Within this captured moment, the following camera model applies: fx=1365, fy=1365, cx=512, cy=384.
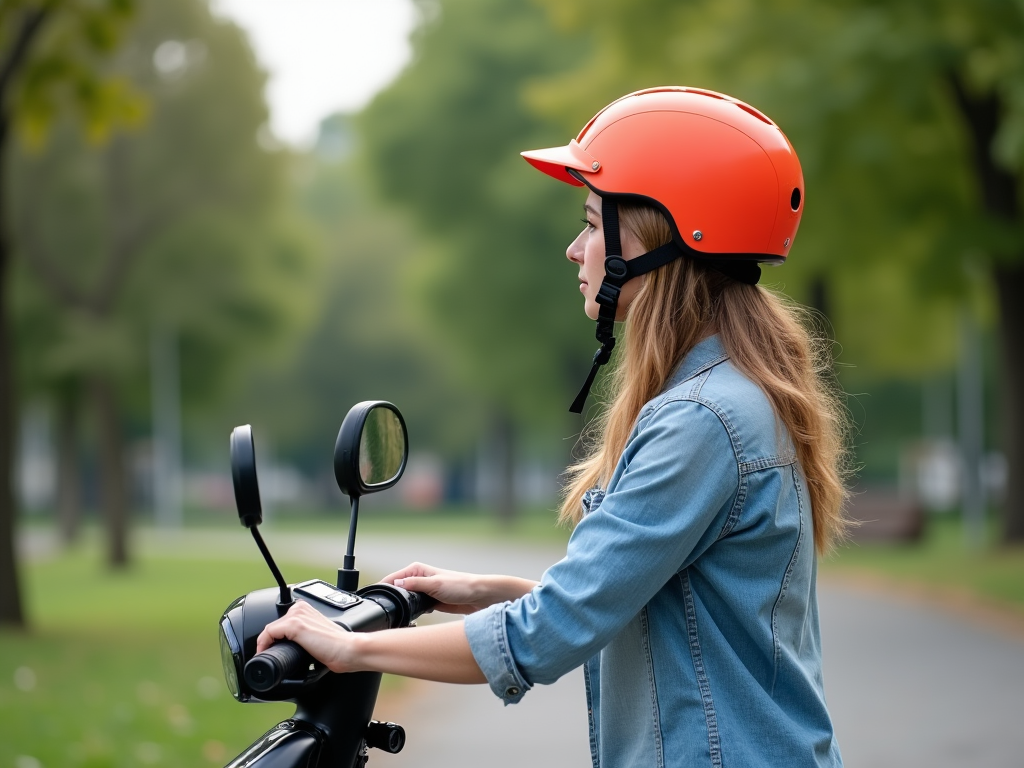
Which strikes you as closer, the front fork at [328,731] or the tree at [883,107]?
the front fork at [328,731]

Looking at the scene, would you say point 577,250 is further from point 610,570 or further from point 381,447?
point 610,570

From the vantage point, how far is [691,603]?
219 cm

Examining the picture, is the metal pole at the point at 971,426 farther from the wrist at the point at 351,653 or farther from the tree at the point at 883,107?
the wrist at the point at 351,653

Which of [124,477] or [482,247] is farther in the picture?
[482,247]

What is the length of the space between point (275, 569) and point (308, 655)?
0.15m

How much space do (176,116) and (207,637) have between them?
45.3ft

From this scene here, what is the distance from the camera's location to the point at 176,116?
23.9m

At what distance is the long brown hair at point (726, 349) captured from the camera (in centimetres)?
234

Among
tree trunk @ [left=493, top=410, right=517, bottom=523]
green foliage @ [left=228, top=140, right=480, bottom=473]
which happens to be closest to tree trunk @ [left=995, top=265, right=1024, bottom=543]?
tree trunk @ [left=493, top=410, right=517, bottom=523]

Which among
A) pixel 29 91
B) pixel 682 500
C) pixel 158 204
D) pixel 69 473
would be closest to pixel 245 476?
pixel 682 500

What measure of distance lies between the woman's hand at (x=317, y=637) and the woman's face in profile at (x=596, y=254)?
0.74m

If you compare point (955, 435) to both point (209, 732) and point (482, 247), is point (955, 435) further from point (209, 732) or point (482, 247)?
point (209, 732)

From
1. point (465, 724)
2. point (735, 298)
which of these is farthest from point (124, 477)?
point (735, 298)

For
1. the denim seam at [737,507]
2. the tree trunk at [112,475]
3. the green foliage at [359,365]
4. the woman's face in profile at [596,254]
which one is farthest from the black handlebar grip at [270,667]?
the green foliage at [359,365]
